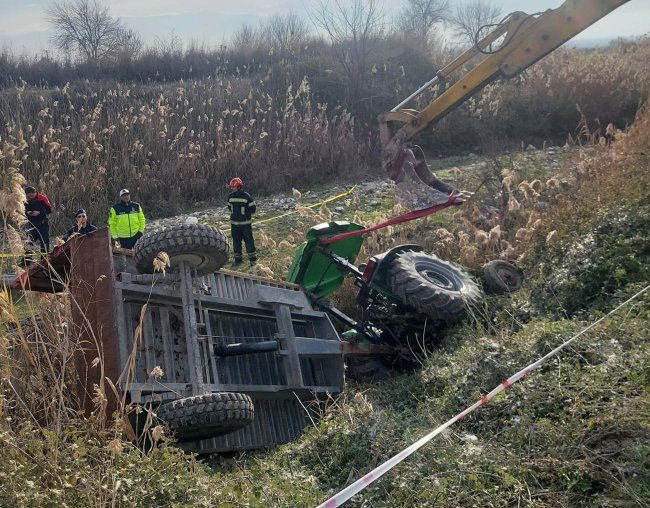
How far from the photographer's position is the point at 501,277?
8.24 metres

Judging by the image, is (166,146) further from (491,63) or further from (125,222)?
(491,63)

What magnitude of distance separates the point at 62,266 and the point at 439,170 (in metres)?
12.6

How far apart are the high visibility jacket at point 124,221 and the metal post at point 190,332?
19.9 feet

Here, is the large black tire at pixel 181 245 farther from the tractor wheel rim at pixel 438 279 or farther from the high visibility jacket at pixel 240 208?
the high visibility jacket at pixel 240 208

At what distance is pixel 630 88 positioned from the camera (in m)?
19.4

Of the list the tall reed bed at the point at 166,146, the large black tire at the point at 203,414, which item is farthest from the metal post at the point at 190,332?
the tall reed bed at the point at 166,146

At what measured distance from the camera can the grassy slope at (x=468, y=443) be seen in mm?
3658

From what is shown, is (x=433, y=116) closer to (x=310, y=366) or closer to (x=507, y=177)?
(x=507, y=177)

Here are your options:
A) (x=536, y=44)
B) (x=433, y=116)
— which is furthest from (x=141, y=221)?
(x=536, y=44)

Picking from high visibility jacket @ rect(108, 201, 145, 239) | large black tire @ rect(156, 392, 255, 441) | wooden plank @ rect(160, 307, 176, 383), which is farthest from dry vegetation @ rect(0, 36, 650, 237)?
large black tire @ rect(156, 392, 255, 441)

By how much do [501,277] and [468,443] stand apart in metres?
4.18

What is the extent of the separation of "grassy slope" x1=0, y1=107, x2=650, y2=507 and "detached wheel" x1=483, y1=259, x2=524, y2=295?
4.51ft

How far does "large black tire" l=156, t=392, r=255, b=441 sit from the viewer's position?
4539mm

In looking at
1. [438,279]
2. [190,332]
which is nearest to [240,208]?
[438,279]
